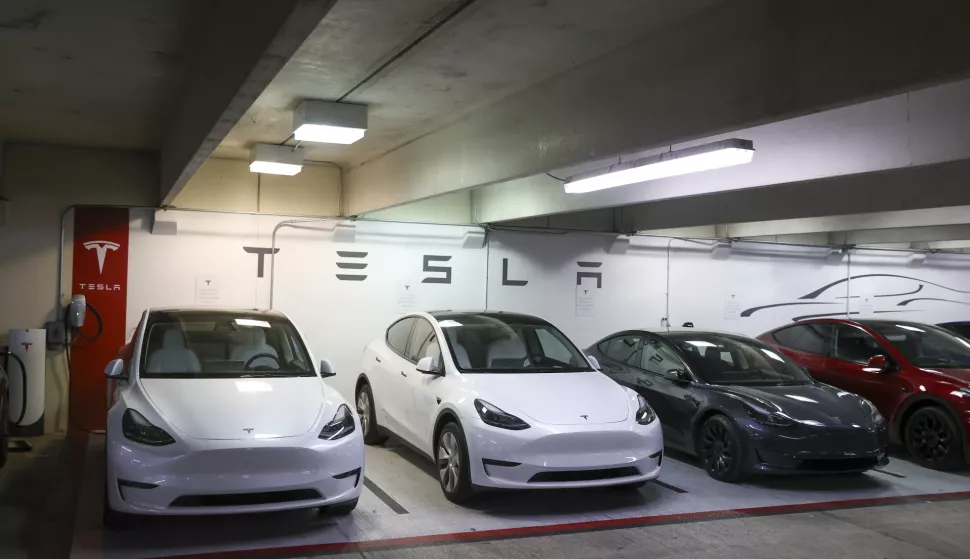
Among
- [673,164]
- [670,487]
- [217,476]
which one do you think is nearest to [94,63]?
[217,476]

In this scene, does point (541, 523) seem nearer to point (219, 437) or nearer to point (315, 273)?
point (219, 437)

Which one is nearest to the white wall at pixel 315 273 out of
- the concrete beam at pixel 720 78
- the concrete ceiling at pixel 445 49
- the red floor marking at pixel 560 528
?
the concrete ceiling at pixel 445 49

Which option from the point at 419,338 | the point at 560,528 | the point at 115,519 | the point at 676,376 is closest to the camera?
the point at 115,519

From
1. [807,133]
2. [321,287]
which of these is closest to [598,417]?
[807,133]

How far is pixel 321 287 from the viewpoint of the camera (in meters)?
9.45

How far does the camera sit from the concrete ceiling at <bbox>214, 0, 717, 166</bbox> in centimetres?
405

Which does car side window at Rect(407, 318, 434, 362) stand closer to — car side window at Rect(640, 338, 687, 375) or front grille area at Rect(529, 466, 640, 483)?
front grille area at Rect(529, 466, 640, 483)

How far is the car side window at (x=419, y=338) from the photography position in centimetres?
708

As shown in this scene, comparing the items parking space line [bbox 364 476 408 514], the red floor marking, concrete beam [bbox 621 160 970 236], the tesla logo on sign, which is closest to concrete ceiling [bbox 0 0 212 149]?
the tesla logo on sign

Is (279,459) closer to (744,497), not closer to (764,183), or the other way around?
(744,497)

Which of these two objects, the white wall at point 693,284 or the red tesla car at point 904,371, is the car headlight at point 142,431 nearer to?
the white wall at point 693,284

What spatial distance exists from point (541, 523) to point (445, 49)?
325 cm

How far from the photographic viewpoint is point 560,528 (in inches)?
208

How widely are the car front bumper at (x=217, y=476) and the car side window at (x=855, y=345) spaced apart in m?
6.23
